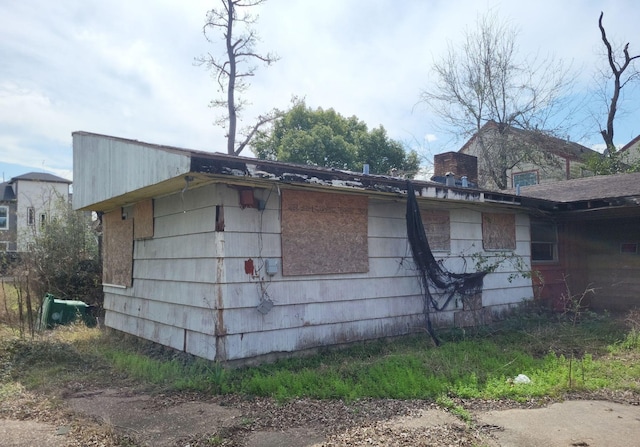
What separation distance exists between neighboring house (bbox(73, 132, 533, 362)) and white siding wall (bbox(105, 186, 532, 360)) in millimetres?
16

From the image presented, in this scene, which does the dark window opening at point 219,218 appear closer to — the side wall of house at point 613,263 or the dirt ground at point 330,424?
the dirt ground at point 330,424

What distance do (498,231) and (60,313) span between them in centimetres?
961

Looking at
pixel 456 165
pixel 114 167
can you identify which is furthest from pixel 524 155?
pixel 114 167

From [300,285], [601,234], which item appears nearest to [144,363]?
[300,285]

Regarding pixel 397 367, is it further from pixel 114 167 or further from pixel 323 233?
pixel 114 167

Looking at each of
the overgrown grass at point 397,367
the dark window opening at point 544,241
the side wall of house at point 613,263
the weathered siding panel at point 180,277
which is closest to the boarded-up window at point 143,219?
the weathered siding panel at point 180,277

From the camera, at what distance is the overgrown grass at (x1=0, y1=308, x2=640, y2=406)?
556 centimetres

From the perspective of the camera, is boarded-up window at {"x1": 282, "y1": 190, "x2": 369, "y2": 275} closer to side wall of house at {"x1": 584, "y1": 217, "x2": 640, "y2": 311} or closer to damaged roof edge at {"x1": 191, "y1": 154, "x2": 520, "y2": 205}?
damaged roof edge at {"x1": 191, "y1": 154, "x2": 520, "y2": 205}

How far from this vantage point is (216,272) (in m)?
6.23

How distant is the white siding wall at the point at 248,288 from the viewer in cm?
632

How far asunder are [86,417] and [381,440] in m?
3.04

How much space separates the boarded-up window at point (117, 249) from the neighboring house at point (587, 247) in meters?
8.16

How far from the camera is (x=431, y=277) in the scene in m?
8.21

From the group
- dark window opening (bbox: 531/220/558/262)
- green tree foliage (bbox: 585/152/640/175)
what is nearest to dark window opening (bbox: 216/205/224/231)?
dark window opening (bbox: 531/220/558/262)
